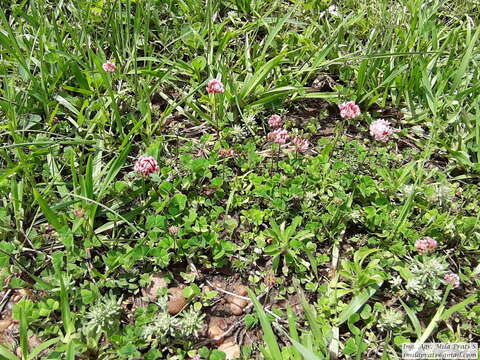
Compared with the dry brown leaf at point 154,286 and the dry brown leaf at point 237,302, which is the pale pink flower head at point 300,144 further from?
the dry brown leaf at point 154,286

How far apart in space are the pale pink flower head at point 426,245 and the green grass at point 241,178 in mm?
49

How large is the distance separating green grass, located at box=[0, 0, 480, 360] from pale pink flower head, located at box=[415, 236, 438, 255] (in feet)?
0.16

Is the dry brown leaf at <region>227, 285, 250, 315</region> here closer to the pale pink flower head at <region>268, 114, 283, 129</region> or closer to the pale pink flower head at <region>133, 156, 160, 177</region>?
the pale pink flower head at <region>133, 156, 160, 177</region>

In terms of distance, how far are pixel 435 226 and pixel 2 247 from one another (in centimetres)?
216

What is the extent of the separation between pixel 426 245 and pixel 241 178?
3.40 feet

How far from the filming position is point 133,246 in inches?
86.7

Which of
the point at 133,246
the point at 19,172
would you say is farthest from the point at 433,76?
the point at 19,172

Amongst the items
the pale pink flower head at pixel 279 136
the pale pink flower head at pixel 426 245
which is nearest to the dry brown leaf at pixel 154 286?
the pale pink flower head at pixel 279 136

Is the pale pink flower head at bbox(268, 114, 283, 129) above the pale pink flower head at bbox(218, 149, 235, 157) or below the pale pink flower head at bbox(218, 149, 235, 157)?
above

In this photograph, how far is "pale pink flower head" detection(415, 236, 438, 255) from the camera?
2.16 m

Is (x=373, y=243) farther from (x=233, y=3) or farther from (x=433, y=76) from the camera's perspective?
(x=233, y=3)

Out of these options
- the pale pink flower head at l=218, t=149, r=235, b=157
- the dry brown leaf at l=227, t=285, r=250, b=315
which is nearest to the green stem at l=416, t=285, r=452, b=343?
the dry brown leaf at l=227, t=285, r=250, b=315

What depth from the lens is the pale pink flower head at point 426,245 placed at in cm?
216

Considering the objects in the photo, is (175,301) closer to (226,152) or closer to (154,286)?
(154,286)
